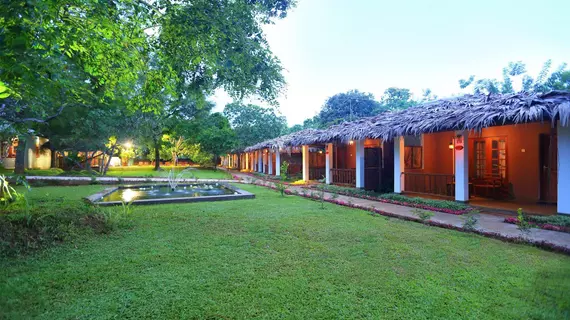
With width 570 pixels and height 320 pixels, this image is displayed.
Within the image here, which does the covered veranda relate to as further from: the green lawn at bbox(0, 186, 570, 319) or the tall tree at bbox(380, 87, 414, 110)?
the tall tree at bbox(380, 87, 414, 110)

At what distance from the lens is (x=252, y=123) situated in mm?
32219

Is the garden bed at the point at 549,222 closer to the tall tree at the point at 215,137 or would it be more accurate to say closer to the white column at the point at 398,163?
the white column at the point at 398,163

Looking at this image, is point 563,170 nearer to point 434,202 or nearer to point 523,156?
point 434,202

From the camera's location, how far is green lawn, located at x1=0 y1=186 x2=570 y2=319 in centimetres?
260

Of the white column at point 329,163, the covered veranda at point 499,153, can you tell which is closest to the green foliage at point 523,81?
the covered veranda at point 499,153

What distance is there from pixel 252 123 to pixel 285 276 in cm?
2955

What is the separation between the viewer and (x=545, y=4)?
14008 millimetres

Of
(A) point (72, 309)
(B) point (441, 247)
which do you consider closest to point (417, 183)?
(B) point (441, 247)

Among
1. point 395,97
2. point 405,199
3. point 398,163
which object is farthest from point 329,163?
point 395,97

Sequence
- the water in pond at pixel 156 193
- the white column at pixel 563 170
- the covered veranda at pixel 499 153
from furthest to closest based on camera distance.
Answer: the water in pond at pixel 156 193
the covered veranda at pixel 499 153
the white column at pixel 563 170

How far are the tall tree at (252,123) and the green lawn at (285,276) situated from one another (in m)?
25.5

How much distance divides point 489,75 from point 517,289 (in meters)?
29.5

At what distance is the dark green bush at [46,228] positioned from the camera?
4234 mm

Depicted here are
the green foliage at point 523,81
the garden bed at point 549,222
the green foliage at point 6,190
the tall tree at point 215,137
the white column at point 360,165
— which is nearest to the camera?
the green foliage at point 6,190
